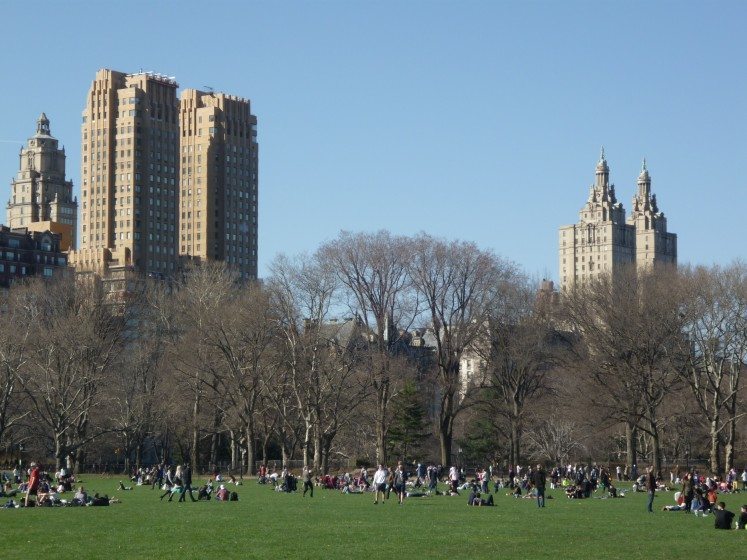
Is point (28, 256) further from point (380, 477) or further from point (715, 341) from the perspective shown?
point (380, 477)

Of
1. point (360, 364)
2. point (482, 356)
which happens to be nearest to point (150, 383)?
point (360, 364)

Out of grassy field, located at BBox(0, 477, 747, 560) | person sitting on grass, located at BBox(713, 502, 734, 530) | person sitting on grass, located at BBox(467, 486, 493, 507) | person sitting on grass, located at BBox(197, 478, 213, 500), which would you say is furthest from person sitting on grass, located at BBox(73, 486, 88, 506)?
person sitting on grass, located at BBox(713, 502, 734, 530)

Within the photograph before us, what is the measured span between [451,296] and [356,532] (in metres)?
54.5

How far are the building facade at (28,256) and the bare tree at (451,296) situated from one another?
3430 inches

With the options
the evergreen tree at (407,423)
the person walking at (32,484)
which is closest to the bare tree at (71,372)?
the evergreen tree at (407,423)

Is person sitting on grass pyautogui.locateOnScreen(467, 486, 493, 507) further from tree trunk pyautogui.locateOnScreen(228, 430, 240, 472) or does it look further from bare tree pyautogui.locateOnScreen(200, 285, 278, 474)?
tree trunk pyautogui.locateOnScreen(228, 430, 240, 472)

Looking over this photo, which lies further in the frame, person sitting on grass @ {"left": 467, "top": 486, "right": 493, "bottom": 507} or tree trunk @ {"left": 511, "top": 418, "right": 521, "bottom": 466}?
tree trunk @ {"left": 511, "top": 418, "right": 521, "bottom": 466}

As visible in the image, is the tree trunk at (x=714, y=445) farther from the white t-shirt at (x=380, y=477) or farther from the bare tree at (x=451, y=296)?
the white t-shirt at (x=380, y=477)

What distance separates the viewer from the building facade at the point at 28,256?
169 metres

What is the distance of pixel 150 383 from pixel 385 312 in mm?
23676

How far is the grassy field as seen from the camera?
3112 cm

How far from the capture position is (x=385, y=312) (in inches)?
3509

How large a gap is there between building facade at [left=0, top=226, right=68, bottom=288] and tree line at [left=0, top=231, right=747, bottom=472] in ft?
223

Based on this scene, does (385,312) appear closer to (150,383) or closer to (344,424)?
(344,424)
